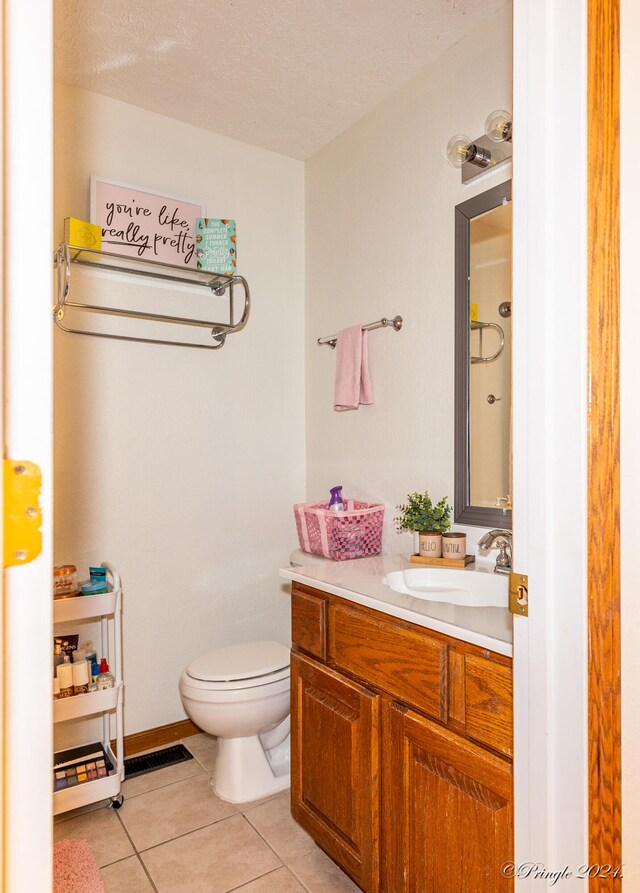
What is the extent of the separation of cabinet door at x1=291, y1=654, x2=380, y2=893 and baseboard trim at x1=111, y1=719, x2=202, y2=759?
81cm

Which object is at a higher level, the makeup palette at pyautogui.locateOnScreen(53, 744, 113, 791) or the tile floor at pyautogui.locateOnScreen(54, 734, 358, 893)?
the makeup palette at pyautogui.locateOnScreen(53, 744, 113, 791)

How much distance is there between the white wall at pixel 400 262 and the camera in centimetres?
193

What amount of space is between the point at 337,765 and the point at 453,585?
23.4 inches

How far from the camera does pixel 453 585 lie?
1710 millimetres

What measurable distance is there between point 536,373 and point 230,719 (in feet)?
5.31

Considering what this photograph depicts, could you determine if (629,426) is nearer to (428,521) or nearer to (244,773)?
(428,521)

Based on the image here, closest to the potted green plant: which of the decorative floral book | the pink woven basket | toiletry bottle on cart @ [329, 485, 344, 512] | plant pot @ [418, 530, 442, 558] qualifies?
plant pot @ [418, 530, 442, 558]

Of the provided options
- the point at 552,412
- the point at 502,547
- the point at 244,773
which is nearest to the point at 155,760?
the point at 244,773

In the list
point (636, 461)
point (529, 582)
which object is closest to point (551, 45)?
point (636, 461)

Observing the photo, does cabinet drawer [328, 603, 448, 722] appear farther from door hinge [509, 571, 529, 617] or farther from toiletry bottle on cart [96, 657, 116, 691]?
toiletry bottle on cart [96, 657, 116, 691]

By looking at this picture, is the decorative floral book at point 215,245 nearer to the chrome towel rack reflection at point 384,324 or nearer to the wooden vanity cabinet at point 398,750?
the chrome towel rack reflection at point 384,324

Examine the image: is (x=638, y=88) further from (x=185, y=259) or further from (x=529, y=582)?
(x=185, y=259)

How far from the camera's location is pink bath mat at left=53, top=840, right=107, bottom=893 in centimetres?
157

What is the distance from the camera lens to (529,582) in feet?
2.94
